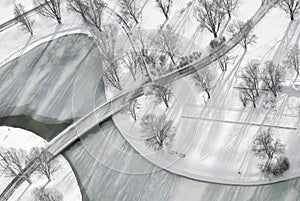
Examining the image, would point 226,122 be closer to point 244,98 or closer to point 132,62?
point 244,98

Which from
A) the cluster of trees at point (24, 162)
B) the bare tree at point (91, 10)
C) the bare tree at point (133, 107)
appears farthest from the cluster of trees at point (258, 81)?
the cluster of trees at point (24, 162)

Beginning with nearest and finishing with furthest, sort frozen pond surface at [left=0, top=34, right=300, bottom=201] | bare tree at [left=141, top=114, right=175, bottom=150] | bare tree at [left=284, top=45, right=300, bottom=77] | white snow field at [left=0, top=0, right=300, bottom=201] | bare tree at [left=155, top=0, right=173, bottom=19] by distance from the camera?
frozen pond surface at [left=0, top=34, right=300, bottom=201], white snow field at [left=0, top=0, right=300, bottom=201], bare tree at [left=141, top=114, right=175, bottom=150], bare tree at [left=284, top=45, right=300, bottom=77], bare tree at [left=155, top=0, right=173, bottom=19]

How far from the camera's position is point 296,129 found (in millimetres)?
66438

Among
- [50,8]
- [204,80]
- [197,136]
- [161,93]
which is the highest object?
[50,8]

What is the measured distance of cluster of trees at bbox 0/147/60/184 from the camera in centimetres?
6744

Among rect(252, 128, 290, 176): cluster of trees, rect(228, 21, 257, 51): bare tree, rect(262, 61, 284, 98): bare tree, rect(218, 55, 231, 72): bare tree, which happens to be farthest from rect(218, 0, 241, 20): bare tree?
rect(252, 128, 290, 176): cluster of trees

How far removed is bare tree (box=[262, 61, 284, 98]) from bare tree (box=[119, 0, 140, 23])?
22301 millimetres

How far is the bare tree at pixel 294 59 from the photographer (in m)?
69.5

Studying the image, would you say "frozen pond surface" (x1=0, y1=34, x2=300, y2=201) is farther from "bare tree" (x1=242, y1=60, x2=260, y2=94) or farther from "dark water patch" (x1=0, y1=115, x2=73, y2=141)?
"bare tree" (x1=242, y1=60, x2=260, y2=94)

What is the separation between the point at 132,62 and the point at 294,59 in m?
23.0

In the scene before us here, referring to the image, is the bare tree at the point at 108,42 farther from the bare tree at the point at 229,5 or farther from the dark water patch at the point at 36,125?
the bare tree at the point at 229,5

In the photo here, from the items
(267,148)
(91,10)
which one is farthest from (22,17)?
(267,148)

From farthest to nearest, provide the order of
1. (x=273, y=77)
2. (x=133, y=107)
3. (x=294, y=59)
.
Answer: (x=133, y=107) → (x=294, y=59) → (x=273, y=77)

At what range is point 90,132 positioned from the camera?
71.8m
